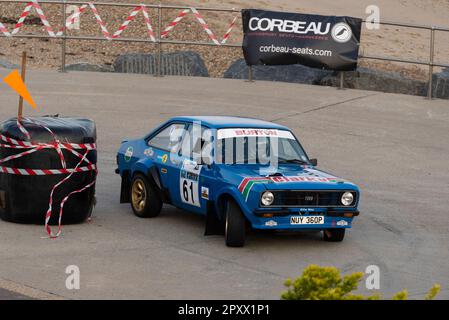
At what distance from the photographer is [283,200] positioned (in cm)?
1227

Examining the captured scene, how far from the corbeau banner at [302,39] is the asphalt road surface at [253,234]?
2.83 feet

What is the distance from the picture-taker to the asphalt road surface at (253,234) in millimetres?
10977

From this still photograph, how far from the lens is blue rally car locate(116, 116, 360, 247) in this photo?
12258mm

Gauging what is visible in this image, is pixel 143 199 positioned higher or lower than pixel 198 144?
lower

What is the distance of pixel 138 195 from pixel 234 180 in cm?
222

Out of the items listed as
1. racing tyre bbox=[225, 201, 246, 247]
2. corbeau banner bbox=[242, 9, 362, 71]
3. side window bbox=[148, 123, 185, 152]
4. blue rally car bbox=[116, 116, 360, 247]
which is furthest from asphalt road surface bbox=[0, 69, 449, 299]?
side window bbox=[148, 123, 185, 152]

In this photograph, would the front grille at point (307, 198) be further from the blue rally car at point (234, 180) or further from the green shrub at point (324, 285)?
the green shrub at point (324, 285)

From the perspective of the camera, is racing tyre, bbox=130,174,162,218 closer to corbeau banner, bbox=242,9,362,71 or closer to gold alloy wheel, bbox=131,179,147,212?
gold alloy wheel, bbox=131,179,147,212

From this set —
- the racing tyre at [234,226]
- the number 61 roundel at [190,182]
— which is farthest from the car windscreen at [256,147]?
the racing tyre at [234,226]

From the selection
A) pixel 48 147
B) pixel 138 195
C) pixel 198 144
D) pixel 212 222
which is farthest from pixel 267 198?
pixel 48 147

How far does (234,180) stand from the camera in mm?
12430

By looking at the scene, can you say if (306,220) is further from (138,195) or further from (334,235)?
(138,195)
